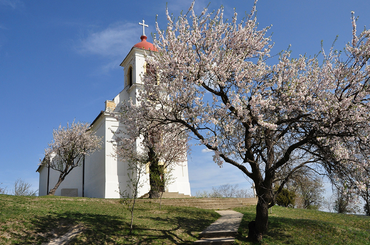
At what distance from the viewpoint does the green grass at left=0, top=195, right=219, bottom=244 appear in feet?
25.9

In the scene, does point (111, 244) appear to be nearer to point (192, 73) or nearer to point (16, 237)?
point (16, 237)

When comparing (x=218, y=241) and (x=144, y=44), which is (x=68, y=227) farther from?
(x=144, y=44)

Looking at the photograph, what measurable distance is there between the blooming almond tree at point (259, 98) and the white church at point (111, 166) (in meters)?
10.3

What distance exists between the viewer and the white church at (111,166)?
67.9ft

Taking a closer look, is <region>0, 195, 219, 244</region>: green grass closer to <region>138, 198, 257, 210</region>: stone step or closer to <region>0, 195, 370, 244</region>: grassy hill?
<region>0, 195, 370, 244</region>: grassy hill

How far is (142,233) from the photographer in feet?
29.3

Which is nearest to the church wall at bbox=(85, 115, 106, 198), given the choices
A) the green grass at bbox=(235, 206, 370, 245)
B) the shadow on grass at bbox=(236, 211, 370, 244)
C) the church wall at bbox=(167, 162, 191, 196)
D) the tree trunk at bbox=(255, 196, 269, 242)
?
the church wall at bbox=(167, 162, 191, 196)

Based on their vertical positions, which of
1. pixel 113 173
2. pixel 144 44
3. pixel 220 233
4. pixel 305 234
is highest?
pixel 144 44

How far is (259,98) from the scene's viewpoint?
832 cm

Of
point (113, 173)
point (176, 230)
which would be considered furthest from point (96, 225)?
point (113, 173)

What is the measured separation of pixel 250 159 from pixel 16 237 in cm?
718

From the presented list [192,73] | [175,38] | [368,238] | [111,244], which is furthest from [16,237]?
[368,238]

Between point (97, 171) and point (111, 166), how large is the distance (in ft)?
8.68

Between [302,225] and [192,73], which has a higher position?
[192,73]
